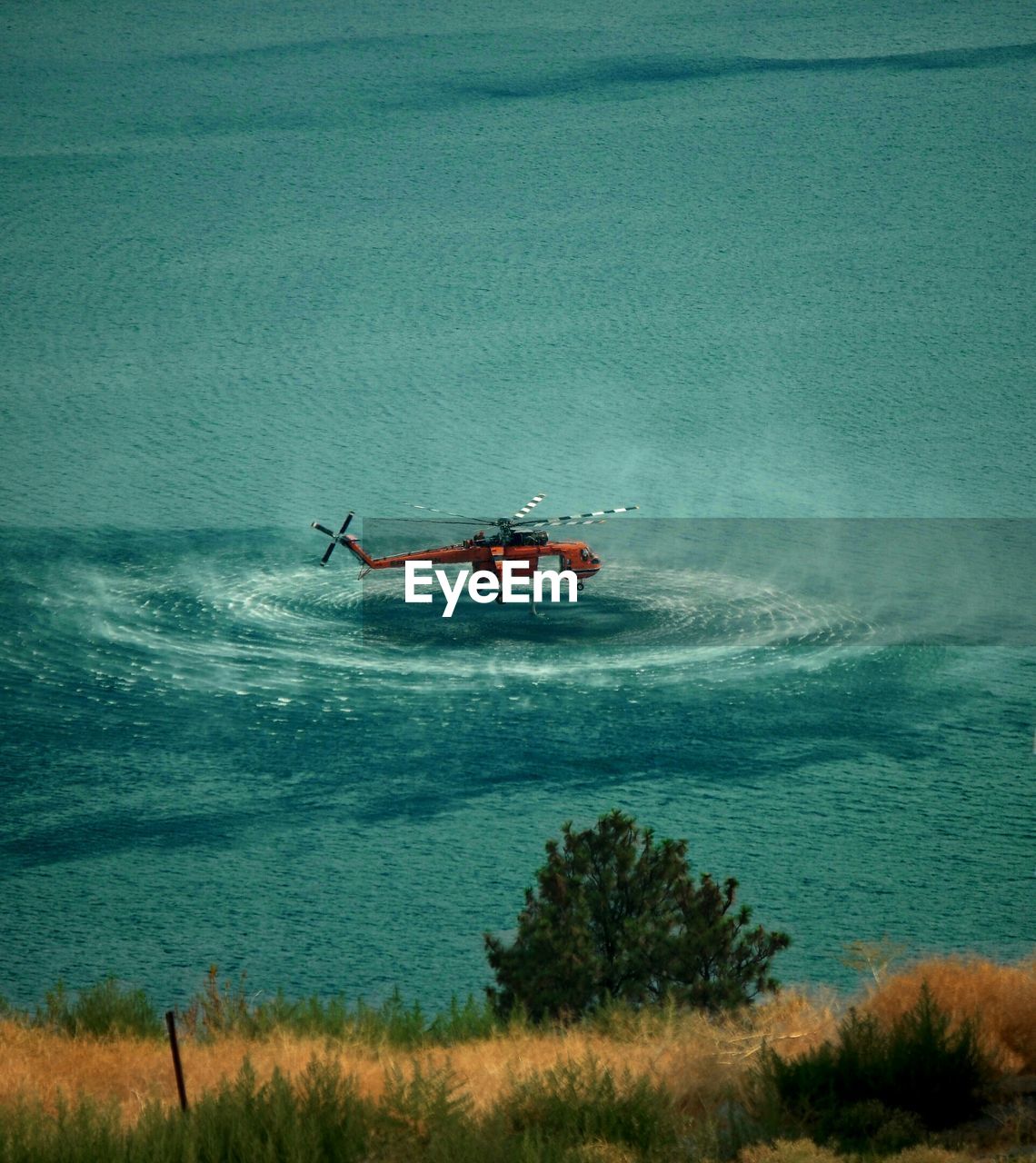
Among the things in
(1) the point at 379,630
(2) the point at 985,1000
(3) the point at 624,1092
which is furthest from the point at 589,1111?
(1) the point at 379,630

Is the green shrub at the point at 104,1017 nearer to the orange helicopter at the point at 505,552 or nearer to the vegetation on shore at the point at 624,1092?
the vegetation on shore at the point at 624,1092

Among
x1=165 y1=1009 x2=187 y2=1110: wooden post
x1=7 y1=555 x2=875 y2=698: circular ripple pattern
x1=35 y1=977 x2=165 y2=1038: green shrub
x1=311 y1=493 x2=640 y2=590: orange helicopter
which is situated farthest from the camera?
x1=311 y1=493 x2=640 y2=590: orange helicopter

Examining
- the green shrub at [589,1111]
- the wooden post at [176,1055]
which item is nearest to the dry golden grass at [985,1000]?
the green shrub at [589,1111]

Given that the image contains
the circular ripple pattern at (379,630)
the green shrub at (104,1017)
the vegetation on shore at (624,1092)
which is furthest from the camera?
the circular ripple pattern at (379,630)

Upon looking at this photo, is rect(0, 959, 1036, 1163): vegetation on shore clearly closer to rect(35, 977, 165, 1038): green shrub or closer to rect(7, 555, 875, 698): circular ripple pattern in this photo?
rect(35, 977, 165, 1038): green shrub

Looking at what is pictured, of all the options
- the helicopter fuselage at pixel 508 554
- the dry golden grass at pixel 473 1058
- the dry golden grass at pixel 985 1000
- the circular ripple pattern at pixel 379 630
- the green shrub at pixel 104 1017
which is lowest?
the green shrub at pixel 104 1017

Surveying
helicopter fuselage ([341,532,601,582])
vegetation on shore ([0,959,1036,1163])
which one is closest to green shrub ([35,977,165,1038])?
vegetation on shore ([0,959,1036,1163])
